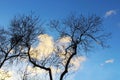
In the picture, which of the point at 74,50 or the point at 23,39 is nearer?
the point at 74,50

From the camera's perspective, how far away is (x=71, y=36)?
Result: 1378 inches

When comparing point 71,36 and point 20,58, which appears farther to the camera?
point 20,58

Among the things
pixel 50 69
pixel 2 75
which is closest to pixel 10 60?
pixel 50 69

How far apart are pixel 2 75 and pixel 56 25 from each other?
1103cm

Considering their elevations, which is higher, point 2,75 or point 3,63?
point 3,63

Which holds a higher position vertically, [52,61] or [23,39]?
[23,39]

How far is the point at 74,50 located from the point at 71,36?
165 centimetres

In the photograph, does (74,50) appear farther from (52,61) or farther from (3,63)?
(3,63)

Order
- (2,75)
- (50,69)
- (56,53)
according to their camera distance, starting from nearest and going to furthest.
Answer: (2,75), (50,69), (56,53)

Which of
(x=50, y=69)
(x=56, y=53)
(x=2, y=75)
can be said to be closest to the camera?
(x=2, y=75)

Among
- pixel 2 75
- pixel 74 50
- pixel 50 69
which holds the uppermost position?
pixel 74 50

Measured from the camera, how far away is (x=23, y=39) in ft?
122

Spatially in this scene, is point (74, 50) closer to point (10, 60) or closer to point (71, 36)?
point (71, 36)

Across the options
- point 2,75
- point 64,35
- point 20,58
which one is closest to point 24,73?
point 20,58
